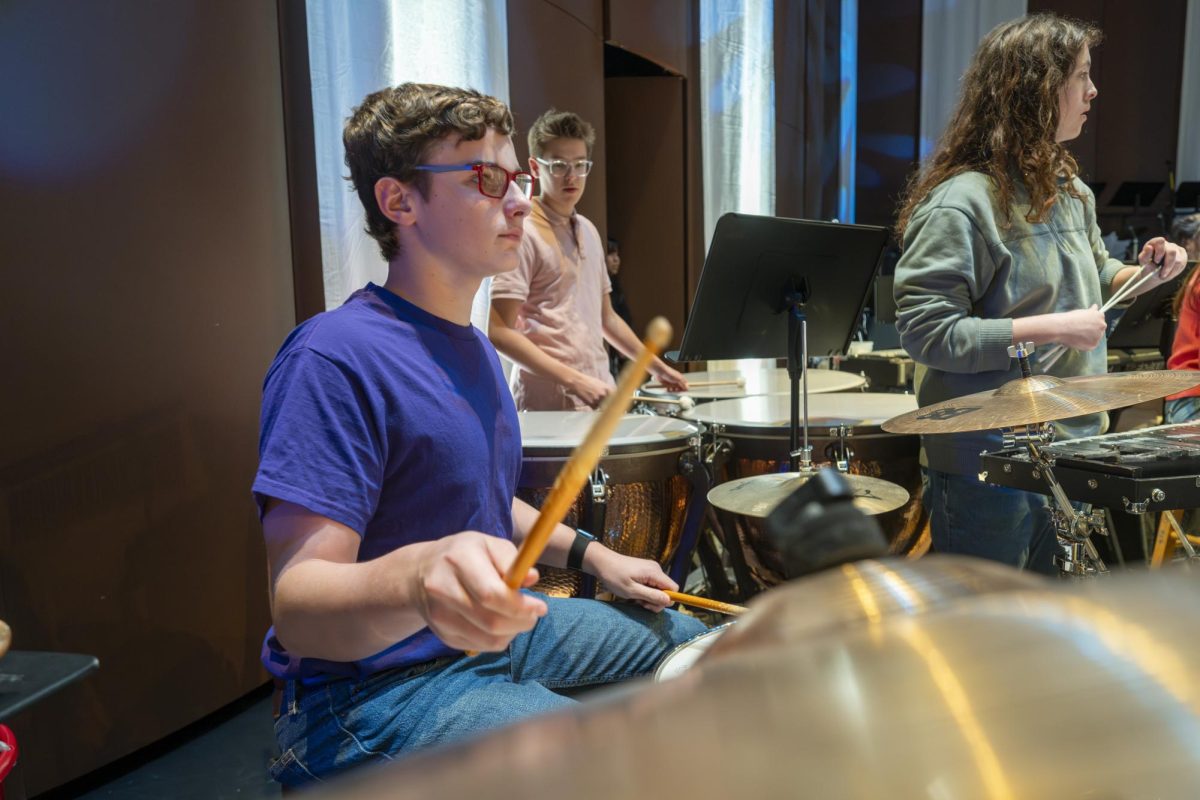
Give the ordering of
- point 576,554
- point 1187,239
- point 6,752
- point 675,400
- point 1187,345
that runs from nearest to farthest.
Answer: point 6,752 → point 576,554 → point 675,400 → point 1187,345 → point 1187,239

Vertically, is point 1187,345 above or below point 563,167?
below

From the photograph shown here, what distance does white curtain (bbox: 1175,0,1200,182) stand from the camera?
10641 mm

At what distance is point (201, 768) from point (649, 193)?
4986mm

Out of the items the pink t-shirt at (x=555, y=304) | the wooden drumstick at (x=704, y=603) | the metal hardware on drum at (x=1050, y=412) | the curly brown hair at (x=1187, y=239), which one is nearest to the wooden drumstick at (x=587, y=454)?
the wooden drumstick at (x=704, y=603)

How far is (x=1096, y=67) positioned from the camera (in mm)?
10977

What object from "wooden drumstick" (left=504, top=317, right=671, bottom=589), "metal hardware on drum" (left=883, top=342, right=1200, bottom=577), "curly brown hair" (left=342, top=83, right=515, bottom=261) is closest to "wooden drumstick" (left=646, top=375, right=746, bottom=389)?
"metal hardware on drum" (left=883, top=342, right=1200, bottom=577)

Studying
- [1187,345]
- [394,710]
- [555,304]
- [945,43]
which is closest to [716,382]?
[555,304]

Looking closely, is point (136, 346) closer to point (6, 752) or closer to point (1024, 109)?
point (6, 752)

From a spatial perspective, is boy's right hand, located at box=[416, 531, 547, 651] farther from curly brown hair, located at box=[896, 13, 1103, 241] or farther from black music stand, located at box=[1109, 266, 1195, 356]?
black music stand, located at box=[1109, 266, 1195, 356]

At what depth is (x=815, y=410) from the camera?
123 inches

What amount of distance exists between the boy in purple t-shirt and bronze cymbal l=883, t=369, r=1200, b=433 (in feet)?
2.10

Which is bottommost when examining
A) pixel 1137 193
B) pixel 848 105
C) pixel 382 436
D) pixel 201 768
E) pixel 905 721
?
pixel 201 768

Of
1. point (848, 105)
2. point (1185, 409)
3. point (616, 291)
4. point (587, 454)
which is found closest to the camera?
point (587, 454)

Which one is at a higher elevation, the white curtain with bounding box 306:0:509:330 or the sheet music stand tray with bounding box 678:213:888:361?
the white curtain with bounding box 306:0:509:330
